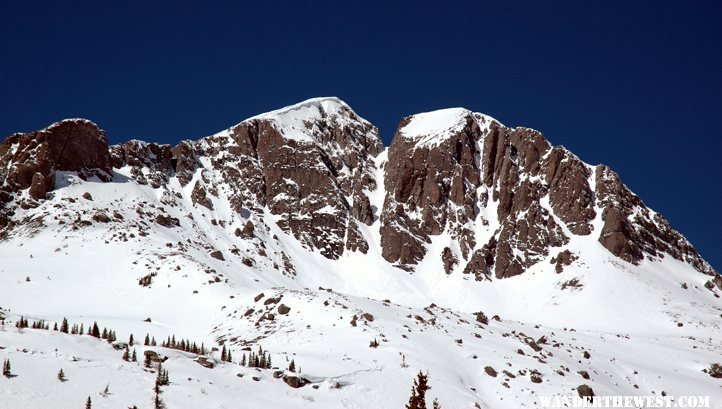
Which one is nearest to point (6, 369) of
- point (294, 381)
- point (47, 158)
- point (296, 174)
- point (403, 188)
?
point (294, 381)

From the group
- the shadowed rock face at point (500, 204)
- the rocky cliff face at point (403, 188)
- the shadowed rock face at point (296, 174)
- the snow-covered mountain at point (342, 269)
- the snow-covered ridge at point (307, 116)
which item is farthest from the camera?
the snow-covered ridge at point (307, 116)

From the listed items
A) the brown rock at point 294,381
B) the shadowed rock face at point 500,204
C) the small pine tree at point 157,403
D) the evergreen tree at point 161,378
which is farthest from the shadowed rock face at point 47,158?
the small pine tree at point 157,403

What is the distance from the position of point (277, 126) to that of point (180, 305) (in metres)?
90.0

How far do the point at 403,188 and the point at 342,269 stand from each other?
3002 centimetres

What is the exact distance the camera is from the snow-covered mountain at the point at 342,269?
103 feet

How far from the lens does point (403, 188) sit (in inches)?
5399

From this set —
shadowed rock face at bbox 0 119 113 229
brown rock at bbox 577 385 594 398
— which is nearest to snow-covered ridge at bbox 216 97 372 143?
shadowed rock face at bbox 0 119 113 229

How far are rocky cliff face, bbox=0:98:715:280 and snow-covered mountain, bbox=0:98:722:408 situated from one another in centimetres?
49

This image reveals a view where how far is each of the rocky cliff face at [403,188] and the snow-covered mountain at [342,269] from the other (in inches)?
19.1

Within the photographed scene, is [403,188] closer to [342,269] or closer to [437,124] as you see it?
[437,124]

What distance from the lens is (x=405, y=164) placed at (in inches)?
5546

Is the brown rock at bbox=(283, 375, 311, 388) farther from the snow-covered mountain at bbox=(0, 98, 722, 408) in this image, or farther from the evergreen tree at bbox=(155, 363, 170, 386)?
the evergreen tree at bbox=(155, 363, 170, 386)

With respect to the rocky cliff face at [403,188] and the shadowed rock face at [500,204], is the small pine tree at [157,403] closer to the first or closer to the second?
the rocky cliff face at [403,188]

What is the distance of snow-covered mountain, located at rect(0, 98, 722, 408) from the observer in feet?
103
